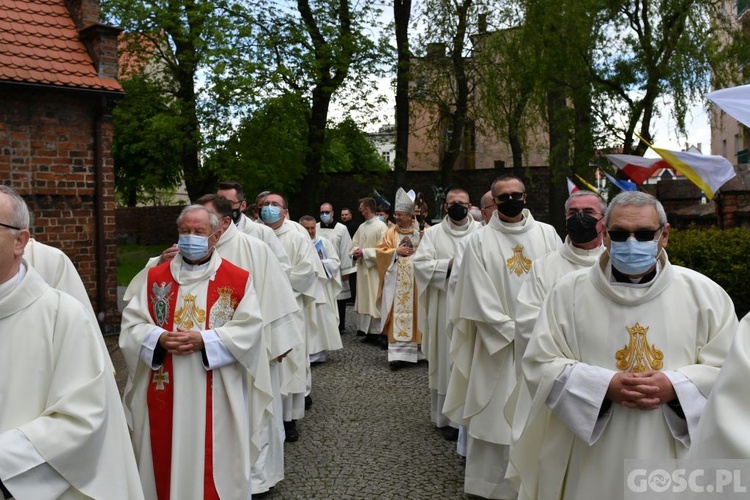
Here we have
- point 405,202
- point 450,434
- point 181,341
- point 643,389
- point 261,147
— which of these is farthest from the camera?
point 261,147

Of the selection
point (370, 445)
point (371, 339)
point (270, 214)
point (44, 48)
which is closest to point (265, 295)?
point (370, 445)

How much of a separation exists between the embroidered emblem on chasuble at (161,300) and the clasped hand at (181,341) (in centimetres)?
21

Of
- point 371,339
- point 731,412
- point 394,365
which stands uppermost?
point 731,412

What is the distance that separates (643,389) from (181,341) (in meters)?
2.45

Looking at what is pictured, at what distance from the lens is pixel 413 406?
26.2ft

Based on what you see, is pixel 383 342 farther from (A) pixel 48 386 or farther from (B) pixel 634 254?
(A) pixel 48 386

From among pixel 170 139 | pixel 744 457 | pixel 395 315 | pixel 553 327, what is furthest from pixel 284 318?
pixel 170 139

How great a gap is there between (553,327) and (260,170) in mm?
16013

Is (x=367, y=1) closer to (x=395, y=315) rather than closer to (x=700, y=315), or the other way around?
(x=395, y=315)

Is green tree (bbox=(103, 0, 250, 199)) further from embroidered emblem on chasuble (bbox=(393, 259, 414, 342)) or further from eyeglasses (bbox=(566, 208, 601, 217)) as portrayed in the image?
eyeglasses (bbox=(566, 208, 601, 217))

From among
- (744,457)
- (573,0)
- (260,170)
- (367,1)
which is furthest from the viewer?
(367,1)

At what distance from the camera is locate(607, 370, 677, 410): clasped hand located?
10.3ft

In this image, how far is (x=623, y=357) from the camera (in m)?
3.37

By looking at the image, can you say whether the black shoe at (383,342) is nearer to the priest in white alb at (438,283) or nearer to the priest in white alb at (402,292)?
the priest in white alb at (402,292)
